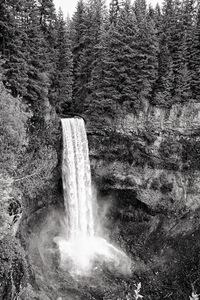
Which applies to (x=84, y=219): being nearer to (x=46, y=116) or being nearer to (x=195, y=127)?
(x=46, y=116)

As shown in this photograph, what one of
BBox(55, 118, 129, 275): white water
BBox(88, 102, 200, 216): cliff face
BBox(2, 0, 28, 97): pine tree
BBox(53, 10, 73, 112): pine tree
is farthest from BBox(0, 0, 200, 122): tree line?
BBox(55, 118, 129, 275): white water

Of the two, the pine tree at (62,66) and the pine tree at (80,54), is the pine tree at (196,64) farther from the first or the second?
the pine tree at (62,66)

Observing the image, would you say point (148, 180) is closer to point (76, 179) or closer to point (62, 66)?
point (76, 179)

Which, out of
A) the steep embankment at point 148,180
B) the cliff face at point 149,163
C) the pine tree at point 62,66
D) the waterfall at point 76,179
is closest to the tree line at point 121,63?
the pine tree at point 62,66

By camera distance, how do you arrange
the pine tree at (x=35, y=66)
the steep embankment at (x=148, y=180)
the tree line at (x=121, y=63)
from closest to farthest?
the pine tree at (x=35, y=66) → the tree line at (x=121, y=63) → the steep embankment at (x=148, y=180)

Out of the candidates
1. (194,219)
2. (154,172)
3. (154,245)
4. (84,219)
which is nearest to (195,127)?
(154,172)

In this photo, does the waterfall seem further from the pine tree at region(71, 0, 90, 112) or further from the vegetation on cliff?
the pine tree at region(71, 0, 90, 112)

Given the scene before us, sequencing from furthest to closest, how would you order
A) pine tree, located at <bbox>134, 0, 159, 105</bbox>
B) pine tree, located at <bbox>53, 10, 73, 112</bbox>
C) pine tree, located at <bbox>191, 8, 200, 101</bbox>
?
pine tree, located at <bbox>191, 8, 200, 101</bbox>
pine tree, located at <bbox>53, 10, 73, 112</bbox>
pine tree, located at <bbox>134, 0, 159, 105</bbox>

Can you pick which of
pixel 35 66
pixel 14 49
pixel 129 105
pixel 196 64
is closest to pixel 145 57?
pixel 129 105
